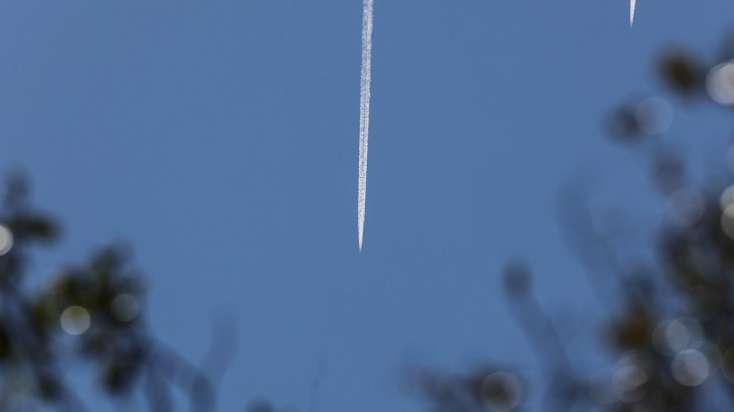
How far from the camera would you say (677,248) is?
7.87 metres

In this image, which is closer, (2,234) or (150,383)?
(150,383)

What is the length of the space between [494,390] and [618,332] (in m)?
1.35

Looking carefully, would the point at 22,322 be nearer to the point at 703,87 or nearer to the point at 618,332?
the point at 618,332

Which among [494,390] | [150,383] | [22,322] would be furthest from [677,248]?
[22,322]

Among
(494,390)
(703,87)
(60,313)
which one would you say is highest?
(703,87)

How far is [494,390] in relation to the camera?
8.52m

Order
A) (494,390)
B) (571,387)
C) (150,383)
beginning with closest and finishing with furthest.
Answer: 1. (150,383)
2. (571,387)
3. (494,390)

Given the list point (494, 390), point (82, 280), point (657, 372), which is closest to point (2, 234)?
point (82, 280)

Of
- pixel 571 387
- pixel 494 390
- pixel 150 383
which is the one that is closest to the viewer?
pixel 150 383

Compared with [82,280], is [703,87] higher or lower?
higher

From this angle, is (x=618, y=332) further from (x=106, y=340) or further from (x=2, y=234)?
(x=2, y=234)

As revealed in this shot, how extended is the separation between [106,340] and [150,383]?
2.97ft

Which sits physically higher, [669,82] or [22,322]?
[669,82]

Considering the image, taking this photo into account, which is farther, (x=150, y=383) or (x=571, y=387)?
(x=571, y=387)
